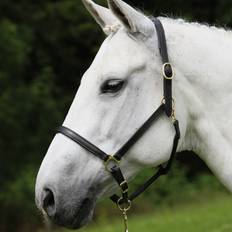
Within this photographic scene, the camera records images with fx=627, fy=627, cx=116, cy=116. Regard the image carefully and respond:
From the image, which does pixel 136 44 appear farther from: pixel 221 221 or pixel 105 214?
pixel 105 214

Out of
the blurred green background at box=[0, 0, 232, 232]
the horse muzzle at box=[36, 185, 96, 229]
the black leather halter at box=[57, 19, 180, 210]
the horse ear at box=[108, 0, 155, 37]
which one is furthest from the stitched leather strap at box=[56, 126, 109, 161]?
the blurred green background at box=[0, 0, 232, 232]

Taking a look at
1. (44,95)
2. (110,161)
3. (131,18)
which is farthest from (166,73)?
(44,95)

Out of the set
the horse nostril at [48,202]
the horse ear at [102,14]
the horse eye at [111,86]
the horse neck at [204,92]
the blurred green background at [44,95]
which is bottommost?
the blurred green background at [44,95]

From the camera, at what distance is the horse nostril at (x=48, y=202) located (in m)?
3.40

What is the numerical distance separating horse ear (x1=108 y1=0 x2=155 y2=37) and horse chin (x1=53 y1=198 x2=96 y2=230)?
1.01m

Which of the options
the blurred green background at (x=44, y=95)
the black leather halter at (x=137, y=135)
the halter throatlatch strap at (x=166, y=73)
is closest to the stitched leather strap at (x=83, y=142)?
the black leather halter at (x=137, y=135)

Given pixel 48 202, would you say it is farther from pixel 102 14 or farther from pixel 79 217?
pixel 102 14

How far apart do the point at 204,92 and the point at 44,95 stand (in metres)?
13.0

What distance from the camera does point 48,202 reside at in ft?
11.3

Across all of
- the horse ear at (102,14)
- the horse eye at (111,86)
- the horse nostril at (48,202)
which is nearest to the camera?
the horse nostril at (48,202)

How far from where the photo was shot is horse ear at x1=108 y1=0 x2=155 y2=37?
11.4 feet

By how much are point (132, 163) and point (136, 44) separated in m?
0.69

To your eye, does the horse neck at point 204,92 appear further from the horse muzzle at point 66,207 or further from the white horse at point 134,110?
the horse muzzle at point 66,207

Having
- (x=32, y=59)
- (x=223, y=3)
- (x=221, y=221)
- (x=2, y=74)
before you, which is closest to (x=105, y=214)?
(x=2, y=74)
